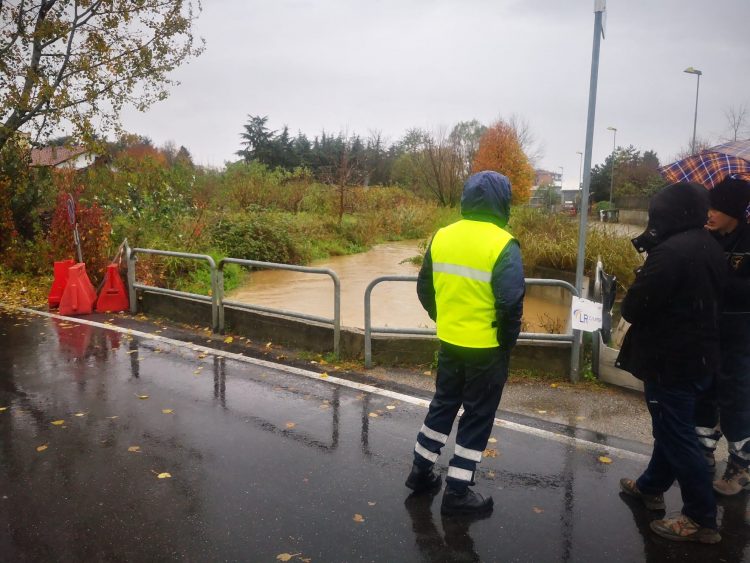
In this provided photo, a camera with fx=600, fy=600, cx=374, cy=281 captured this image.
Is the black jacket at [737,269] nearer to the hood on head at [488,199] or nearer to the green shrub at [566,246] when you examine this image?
the hood on head at [488,199]

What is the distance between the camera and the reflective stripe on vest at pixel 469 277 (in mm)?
3455

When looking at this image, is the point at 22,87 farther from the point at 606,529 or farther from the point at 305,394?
the point at 606,529

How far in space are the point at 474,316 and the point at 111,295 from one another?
760cm

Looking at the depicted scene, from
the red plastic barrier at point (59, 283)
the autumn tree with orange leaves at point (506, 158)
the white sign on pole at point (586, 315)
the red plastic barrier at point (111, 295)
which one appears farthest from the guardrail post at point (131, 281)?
the autumn tree with orange leaves at point (506, 158)

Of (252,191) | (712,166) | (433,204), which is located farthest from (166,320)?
(433,204)

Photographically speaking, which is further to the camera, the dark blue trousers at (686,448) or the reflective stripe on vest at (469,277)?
→ the reflective stripe on vest at (469,277)

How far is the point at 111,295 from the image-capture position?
9.48 m

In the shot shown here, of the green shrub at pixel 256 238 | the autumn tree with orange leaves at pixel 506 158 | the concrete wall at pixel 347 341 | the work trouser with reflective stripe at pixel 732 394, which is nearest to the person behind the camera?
the work trouser with reflective stripe at pixel 732 394

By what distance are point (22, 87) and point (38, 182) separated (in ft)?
6.71

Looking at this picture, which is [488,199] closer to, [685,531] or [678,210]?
[678,210]

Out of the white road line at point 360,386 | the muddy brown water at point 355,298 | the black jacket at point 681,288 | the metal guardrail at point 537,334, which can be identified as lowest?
the muddy brown water at point 355,298

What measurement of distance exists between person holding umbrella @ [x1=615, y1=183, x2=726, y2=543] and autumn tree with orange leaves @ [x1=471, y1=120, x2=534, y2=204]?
32115 millimetres

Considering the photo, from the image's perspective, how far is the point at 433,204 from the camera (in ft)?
108

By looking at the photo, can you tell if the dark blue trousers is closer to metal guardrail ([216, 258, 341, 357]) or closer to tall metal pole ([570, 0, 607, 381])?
tall metal pole ([570, 0, 607, 381])
